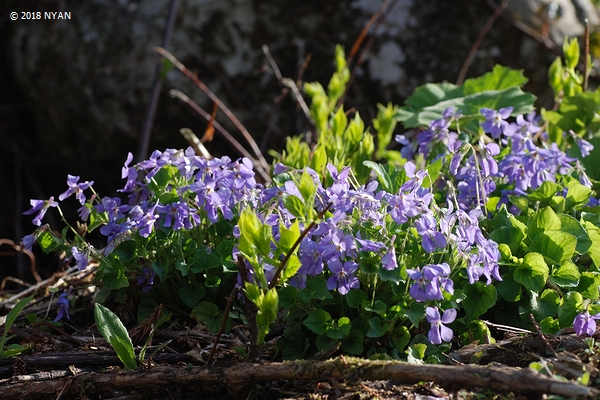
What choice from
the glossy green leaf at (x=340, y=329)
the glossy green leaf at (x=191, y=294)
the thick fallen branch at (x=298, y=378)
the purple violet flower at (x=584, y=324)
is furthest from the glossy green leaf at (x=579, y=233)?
the glossy green leaf at (x=191, y=294)

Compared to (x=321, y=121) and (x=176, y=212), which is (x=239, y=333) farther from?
(x=321, y=121)

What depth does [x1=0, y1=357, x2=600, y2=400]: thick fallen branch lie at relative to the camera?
140cm

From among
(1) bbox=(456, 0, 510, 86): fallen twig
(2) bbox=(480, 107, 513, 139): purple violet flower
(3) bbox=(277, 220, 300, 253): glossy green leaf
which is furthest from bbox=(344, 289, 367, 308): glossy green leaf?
(1) bbox=(456, 0, 510, 86): fallen twig

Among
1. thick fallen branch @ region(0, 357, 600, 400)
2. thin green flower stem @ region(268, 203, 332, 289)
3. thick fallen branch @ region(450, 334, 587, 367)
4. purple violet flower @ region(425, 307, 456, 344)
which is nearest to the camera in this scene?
thick fallen branch @ region(0, 357, 600, 400)

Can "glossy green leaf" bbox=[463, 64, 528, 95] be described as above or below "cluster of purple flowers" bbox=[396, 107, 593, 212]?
above

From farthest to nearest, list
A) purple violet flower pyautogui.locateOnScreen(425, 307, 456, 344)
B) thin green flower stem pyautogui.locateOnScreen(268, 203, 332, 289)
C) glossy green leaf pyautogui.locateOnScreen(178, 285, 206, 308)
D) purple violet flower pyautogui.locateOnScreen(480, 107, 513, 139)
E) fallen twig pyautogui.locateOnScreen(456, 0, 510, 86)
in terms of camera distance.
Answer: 1. fallen twig pyautogui.locateOnScreen(456, 0, 510, 86)
2. purple violet flower pyautogui.locateOnScreen(480, 107, 513, 139)
3. glossy green leaf pyautogui.locateOnScreen(178, 285, 206, 308)
4. purple violet flower pyautogui.locateOnScreen(425, 307, 456, 344)
5. thin green flower stem pyautogui.locateOnScreen(268, 203, 332, 289)

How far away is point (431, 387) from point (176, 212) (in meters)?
0.86

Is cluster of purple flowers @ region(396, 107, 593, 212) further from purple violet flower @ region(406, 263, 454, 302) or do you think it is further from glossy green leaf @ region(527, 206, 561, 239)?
purple violet flower @ region(406, 263, 454, 302)

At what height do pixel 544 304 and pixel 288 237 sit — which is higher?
pixel 288 237

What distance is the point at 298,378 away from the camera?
5.25 feet

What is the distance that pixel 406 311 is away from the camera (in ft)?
5.62

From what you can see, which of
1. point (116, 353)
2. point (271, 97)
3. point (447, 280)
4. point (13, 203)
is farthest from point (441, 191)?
point (13, 203)

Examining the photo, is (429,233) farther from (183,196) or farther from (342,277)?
(183,196)

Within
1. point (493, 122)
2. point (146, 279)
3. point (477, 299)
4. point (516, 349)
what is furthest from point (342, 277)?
point (493, 122)
